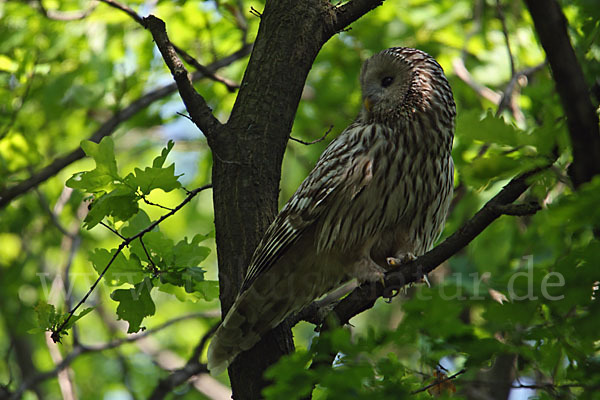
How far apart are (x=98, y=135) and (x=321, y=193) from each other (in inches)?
85.7

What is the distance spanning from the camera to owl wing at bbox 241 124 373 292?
3.24 meters

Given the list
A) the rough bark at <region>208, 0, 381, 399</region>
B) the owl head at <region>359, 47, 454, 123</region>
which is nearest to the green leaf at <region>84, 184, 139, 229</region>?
the rough bark at <region>208, 0, 381, 399</region>

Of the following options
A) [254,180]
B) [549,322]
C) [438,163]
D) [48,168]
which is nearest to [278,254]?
[254,180]

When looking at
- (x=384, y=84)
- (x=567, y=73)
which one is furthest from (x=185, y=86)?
(x=567, y=73)

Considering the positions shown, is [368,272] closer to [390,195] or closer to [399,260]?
[399,260]

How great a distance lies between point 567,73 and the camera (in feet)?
5.75

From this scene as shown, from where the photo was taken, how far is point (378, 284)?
3.15 meters

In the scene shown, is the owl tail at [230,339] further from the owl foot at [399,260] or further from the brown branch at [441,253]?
the owl foot at [399,260]

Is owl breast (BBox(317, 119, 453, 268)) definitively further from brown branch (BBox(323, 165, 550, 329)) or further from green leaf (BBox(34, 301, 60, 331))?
green leaf (BBox(34, 301, 60, 331))

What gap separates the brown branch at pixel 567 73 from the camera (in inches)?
68.6

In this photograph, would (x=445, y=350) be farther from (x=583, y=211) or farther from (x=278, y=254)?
(x=278, y=254)

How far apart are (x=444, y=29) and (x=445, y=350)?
447 centimetres

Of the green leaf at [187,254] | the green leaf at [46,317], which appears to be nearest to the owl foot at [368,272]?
the green leaf at [187,254]

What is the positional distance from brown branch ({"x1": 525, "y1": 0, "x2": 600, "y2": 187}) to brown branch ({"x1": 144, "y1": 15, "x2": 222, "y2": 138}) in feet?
5.72
